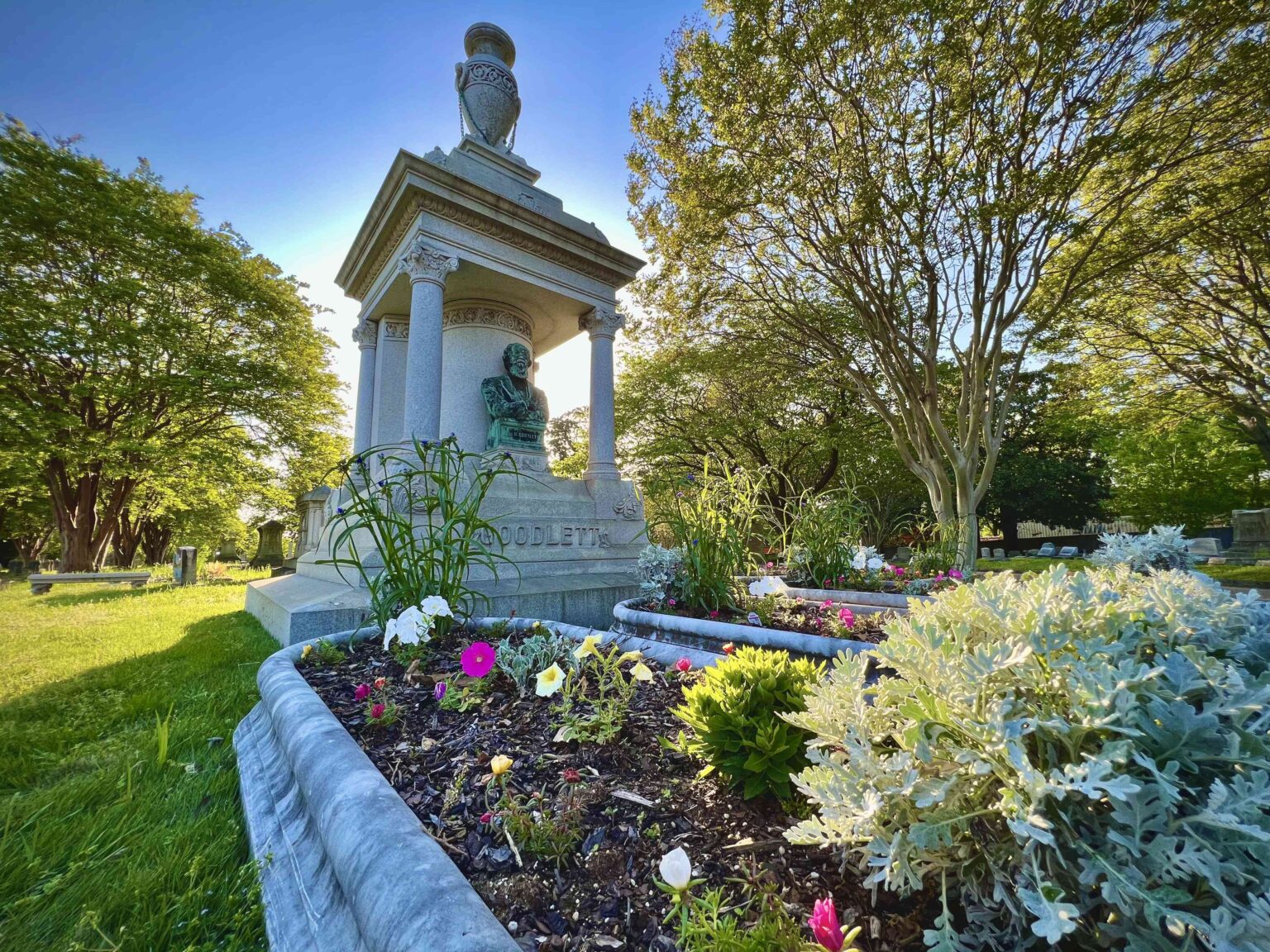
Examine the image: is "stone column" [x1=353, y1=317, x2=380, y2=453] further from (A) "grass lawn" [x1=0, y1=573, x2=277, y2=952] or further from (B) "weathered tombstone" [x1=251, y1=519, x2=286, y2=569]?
(B) "weathered tombstone" [x1=251, y1=519, x2=286, y2=569]

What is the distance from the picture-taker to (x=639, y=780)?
1493mm

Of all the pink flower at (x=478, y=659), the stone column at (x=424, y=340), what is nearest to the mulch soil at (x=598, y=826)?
the pink flower at (x=478, y=659)

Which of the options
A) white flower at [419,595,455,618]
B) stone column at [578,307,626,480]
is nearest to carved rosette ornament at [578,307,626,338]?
stone column at [578,307,626,480]

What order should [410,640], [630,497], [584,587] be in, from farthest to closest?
[630,497], [584,587], [410,640]

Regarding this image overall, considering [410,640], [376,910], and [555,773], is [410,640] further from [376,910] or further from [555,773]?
[376,910]

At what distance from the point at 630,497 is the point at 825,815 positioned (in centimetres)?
568

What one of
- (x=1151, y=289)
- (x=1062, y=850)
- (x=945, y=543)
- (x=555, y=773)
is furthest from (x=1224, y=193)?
(x=555, y=773)

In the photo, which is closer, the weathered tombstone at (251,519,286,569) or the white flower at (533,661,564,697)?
the white flower at (533,661,564,697)

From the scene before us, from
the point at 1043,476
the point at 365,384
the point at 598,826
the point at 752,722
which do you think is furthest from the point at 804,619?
the point at 1043,476

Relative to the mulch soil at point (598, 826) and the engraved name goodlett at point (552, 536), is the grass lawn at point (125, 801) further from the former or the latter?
the engraved name goodlett at point (552, 536)

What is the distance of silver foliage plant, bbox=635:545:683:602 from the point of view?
421cm

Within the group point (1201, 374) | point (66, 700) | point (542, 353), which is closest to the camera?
point (66, 700)

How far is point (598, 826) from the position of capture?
1.26 meters

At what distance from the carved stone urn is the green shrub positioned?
786 centimetres
